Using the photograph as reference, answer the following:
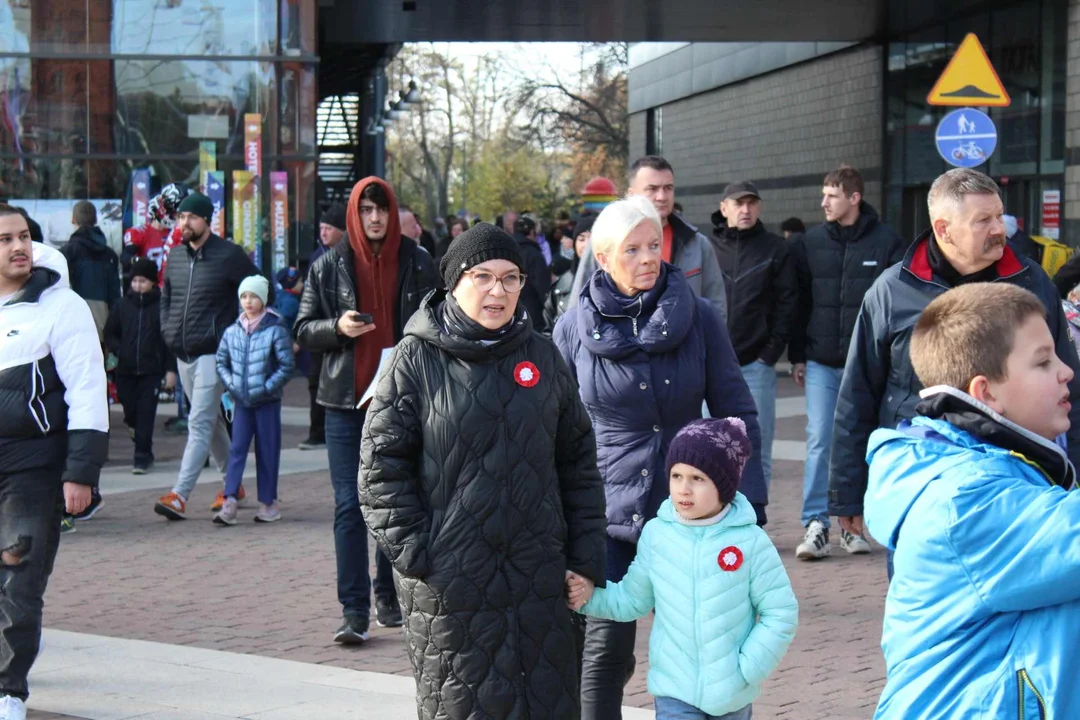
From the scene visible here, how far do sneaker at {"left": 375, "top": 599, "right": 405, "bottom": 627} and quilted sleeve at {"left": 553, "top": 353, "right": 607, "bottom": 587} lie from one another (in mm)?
2900

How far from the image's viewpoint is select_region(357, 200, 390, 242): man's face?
6898mm

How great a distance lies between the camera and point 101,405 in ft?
18.8

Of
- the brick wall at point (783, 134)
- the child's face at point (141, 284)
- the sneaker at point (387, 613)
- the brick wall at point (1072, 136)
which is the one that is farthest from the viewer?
the brick wall at point (783, 134)

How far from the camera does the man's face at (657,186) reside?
20.8 feet

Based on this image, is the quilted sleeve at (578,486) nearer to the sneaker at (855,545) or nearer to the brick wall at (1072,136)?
the sneaker at (855,545)

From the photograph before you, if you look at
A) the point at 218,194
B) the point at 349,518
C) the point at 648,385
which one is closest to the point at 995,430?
the point at 648,385

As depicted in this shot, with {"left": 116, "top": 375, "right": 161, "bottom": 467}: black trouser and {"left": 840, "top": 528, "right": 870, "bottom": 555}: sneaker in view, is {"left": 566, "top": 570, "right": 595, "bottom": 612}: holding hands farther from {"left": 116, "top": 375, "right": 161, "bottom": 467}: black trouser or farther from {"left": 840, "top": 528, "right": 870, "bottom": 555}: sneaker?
{"left": 116, "top": 375, "right": 161, "bottom": 467}: black trouser

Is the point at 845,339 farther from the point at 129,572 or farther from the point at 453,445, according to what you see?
the point at 453,445

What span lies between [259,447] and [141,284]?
3345 mm

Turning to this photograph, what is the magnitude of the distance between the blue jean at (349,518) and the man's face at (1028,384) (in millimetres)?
4346

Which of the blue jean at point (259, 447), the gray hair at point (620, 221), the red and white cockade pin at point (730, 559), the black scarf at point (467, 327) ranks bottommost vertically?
the blue jean at point (259, 447)

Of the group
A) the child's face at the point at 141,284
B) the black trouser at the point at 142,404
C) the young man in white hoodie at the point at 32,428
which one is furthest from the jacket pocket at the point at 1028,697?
the child's face at the point at 141,284

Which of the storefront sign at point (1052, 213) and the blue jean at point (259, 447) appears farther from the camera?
the storefront sign at point (1052, 213)

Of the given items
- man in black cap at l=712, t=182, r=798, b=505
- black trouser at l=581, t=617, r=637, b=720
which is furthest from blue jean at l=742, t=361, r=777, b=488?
black trouser at l=581, t=617, r=637, b=720
